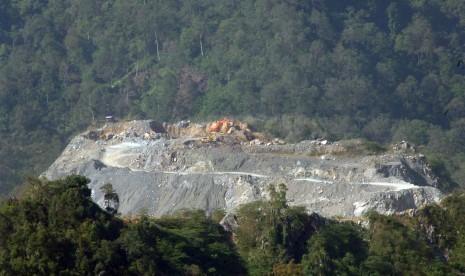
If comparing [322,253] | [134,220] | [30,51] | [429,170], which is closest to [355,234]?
[322,253]

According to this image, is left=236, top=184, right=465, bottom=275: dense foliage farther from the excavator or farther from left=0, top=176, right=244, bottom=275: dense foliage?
the excavator

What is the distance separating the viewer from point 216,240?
55.2m

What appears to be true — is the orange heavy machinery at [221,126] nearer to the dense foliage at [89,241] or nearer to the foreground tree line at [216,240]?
the foreground tree line at [216,240]

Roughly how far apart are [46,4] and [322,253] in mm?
82527

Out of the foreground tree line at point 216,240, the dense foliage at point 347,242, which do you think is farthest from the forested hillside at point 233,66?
the foreground tree line at point 216,240

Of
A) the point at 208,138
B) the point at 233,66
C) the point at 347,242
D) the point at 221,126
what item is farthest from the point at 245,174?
the point at 233,66

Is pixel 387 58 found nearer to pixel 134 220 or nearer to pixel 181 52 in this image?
pixel 181 52

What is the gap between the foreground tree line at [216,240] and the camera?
159 feet

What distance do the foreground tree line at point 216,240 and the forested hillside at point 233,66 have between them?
154ft

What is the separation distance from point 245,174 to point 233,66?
50.8 metres

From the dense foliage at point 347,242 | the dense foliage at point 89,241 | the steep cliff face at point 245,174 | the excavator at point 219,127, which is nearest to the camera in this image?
the dense foliage at point 89,241

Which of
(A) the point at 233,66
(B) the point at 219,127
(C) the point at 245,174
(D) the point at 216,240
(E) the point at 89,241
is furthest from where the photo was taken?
(A) the point at 233,66

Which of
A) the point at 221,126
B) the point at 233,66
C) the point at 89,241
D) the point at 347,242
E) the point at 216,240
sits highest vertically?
the point at 89,241

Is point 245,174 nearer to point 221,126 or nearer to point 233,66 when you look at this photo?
point 221,126
